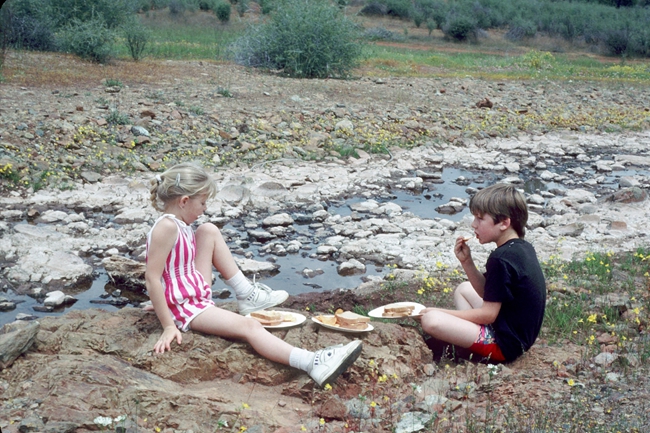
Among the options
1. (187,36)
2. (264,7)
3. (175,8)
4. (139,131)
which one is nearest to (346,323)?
(139,131)

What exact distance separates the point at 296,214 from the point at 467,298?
10.8ft

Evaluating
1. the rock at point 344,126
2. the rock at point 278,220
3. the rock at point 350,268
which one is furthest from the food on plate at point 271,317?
the rock at point 344,126

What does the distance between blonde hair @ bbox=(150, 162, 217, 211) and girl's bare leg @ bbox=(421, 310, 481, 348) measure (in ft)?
4.67

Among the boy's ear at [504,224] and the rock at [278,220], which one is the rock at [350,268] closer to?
the rock at [278,220]

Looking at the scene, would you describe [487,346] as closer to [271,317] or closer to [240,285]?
[271,317]

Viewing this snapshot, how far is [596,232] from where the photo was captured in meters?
7.11

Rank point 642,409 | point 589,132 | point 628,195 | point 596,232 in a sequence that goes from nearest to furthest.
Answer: point 642,409 → point 596,232 → point 628,195 → point 589,132

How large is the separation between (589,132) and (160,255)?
446 inches

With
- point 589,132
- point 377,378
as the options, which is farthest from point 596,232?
point 589,132

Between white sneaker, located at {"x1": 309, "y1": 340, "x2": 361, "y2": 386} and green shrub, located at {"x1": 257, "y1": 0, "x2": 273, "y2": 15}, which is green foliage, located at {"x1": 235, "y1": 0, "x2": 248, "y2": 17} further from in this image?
white sneaker, located at {"x1": 309, "y1": 340, "x2": 361, "y2": 386}

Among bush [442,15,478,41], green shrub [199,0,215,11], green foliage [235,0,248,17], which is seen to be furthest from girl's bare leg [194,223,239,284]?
green shrub [199,0,215,11]

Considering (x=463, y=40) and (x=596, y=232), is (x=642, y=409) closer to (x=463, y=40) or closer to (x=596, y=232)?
(x=596, y=232)

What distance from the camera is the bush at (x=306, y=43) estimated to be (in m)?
16.4

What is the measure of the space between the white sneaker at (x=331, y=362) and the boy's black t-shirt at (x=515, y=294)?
861 mm
